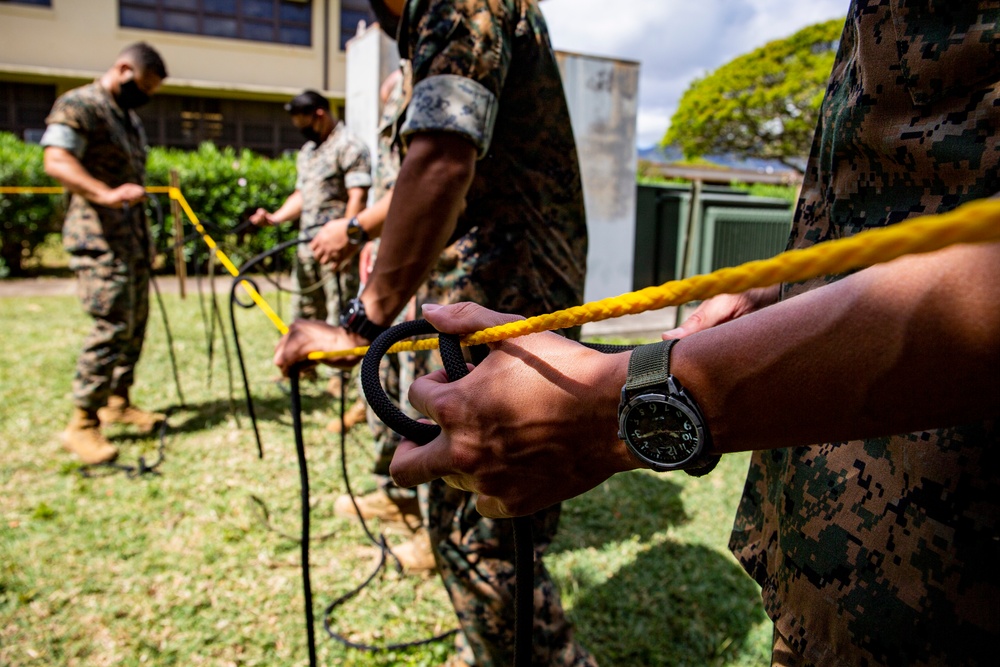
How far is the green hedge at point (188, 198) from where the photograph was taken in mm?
10180

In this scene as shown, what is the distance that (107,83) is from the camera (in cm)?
428

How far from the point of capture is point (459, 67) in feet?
5.47

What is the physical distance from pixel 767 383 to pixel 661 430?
4.6 inches

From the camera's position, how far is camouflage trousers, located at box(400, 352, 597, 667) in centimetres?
187

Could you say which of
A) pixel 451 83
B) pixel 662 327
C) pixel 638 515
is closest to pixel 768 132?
pixel 662 327

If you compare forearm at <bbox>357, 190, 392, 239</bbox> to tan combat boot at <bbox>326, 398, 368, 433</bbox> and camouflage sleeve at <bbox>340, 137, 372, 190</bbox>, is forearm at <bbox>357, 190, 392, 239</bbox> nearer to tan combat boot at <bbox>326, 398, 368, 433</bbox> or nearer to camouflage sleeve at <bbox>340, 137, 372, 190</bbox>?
tan combat boot at <bbox>326, 398, 368, 433</bbox>

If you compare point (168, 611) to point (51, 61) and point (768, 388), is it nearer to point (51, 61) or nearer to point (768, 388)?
point (768, 388)

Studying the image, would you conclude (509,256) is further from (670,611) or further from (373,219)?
(670,611)

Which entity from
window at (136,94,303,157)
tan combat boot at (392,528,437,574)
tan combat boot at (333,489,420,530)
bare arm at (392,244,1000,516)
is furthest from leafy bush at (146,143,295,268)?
bare arm at (392,244,1000,516)

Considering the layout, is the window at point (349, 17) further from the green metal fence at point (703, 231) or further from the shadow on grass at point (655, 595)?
the shadow on grass at point (655, 595)

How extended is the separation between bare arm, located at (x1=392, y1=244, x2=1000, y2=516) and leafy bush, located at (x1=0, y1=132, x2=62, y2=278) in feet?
38.3

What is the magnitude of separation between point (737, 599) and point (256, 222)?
4033 mm

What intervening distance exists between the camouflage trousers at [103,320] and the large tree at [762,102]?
756 inches

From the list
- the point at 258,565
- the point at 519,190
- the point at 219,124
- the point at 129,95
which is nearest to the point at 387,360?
the point at 258,565
